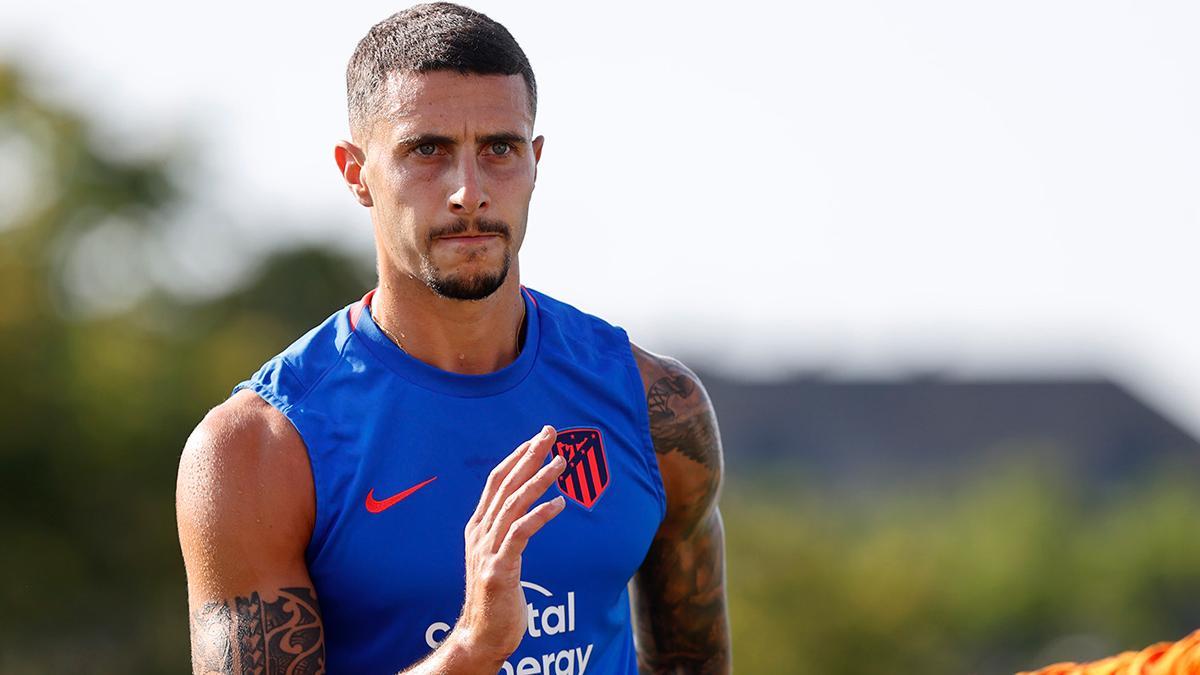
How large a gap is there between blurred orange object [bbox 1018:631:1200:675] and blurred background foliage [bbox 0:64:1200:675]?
27282mm

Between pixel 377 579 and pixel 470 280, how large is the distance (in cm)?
85

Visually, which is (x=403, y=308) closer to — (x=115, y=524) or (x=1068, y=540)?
(x=115, y=524)

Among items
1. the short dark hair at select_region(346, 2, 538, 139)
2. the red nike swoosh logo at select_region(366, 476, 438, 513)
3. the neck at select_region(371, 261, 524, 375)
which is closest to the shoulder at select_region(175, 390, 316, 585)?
the red nike swoosh logo at select_region(366, 476, 438, 513)

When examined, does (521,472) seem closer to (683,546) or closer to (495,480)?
(495,480)

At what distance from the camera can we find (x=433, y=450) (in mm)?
5117

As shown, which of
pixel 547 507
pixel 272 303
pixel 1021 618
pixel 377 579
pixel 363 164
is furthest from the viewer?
pixel 1021 618

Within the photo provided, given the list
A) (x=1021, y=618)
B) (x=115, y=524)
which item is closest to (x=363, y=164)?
(x=115, y=524)

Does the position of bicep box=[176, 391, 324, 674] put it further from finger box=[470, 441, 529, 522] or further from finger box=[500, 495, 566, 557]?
finger box=[500, 495, 566, 557]

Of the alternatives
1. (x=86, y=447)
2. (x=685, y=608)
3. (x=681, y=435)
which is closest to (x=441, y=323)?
(x=681, y=435)

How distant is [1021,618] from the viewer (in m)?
69.8

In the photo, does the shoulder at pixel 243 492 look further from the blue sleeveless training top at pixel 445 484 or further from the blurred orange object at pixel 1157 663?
the blurred orange object at pixel 1157 663

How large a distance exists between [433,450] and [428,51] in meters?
1.12

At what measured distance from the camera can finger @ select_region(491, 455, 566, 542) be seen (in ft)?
15.0

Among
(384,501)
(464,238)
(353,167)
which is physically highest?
(353,167)
